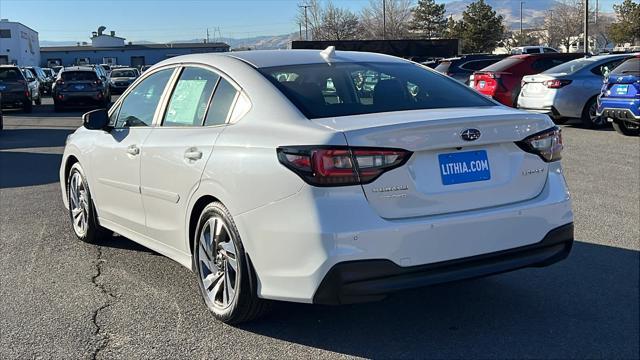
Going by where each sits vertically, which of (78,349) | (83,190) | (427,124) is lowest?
(78,349)

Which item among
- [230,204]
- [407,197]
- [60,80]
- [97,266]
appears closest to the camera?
[407,197]

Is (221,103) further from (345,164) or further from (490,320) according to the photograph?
(490,320)

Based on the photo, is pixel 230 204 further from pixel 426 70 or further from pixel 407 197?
pixel 426 70

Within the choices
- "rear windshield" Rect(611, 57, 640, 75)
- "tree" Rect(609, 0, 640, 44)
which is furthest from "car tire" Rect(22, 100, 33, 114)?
"tree" Rect(609, 0, 640, 44)

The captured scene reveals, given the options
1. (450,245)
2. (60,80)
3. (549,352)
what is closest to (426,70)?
(450,245)

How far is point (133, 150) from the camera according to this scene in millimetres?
5176

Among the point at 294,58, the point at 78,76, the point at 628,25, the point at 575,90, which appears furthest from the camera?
the point at 628,25

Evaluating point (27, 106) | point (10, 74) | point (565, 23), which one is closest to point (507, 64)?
point (10, 74)

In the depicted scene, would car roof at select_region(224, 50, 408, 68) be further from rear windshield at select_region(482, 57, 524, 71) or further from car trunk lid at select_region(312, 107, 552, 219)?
rear windshield at select_region(482, 57, 524, 71)

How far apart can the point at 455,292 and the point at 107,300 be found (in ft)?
7.83

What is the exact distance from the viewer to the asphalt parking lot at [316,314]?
12.8 feet

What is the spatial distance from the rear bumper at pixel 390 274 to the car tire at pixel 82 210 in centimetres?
325

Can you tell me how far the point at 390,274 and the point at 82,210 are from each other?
12.4 ft

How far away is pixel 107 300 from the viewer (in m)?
4.83
